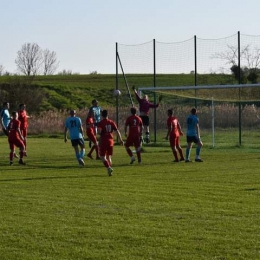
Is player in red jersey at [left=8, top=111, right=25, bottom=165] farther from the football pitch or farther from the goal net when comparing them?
the goal net

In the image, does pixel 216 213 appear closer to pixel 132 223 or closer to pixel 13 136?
pixel 132 223

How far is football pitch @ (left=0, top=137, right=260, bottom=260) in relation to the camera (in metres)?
10.4

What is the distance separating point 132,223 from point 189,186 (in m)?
5.55

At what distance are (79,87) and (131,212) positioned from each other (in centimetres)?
6986

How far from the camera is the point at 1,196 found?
1620 centimetres

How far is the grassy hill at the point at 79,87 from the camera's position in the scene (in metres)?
61.2

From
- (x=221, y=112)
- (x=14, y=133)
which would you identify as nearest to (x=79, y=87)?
(x=221, y=112)

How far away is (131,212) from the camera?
1363cm

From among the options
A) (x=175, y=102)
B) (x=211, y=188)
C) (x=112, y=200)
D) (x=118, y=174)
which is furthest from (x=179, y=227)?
(x=175, y=102)

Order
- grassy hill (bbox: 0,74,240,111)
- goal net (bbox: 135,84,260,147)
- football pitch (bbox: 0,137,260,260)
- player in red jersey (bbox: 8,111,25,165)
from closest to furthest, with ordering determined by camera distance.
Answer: football pitch (bbox: 0,137,260,260)
player in red jersey (bbox: 8,111,25,165)
goal net (bbox: 135,84,260,147)
grassy hill (bbox: 0,74,240,111)

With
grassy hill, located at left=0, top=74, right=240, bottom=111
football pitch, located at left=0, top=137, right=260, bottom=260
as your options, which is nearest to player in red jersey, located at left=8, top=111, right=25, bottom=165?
football pitch, located at left=0, top=137, right=260, bottom=260

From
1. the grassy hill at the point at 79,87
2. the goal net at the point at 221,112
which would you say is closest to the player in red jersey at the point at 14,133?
the goal net at the point at 221,112

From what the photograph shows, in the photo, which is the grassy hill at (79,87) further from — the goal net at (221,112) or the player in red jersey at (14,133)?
the player in red jersey at (14,133)

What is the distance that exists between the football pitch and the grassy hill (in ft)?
101
